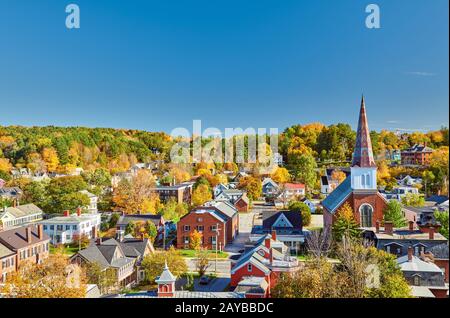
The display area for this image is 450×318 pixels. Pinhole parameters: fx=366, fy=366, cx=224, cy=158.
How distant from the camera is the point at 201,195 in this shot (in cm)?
1141

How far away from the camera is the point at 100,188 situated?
12281 mm

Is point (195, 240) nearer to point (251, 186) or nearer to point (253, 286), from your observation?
point (253, 286)

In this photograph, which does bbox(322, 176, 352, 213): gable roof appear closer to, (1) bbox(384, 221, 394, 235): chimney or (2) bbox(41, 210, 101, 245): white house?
(1) bbox(384, 221, 394, 235): chimney

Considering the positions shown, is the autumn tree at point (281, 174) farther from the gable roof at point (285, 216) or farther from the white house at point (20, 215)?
the white house at point (20, 215)

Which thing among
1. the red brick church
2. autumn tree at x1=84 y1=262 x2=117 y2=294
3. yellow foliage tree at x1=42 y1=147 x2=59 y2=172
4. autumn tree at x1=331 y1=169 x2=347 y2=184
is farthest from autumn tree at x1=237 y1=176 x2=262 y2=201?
autumn tree at x1=84 y1=262 x2=117 y2=294

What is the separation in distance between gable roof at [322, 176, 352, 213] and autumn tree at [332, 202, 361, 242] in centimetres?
35

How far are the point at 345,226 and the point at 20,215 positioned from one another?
850 centimetres

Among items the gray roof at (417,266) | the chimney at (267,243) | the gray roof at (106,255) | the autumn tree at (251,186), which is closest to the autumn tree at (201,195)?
the autumn tree at (251,186)

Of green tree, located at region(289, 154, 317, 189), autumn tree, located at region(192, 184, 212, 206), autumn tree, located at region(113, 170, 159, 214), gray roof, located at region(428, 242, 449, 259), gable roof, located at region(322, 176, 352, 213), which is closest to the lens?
gray roof, located at region(428, 242, 449, 259)

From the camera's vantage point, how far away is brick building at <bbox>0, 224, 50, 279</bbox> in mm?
6816

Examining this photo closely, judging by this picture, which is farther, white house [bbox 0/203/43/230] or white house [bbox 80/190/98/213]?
white house [bbox 80/190/98/213]

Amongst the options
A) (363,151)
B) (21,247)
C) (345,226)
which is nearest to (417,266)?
(345,226)
